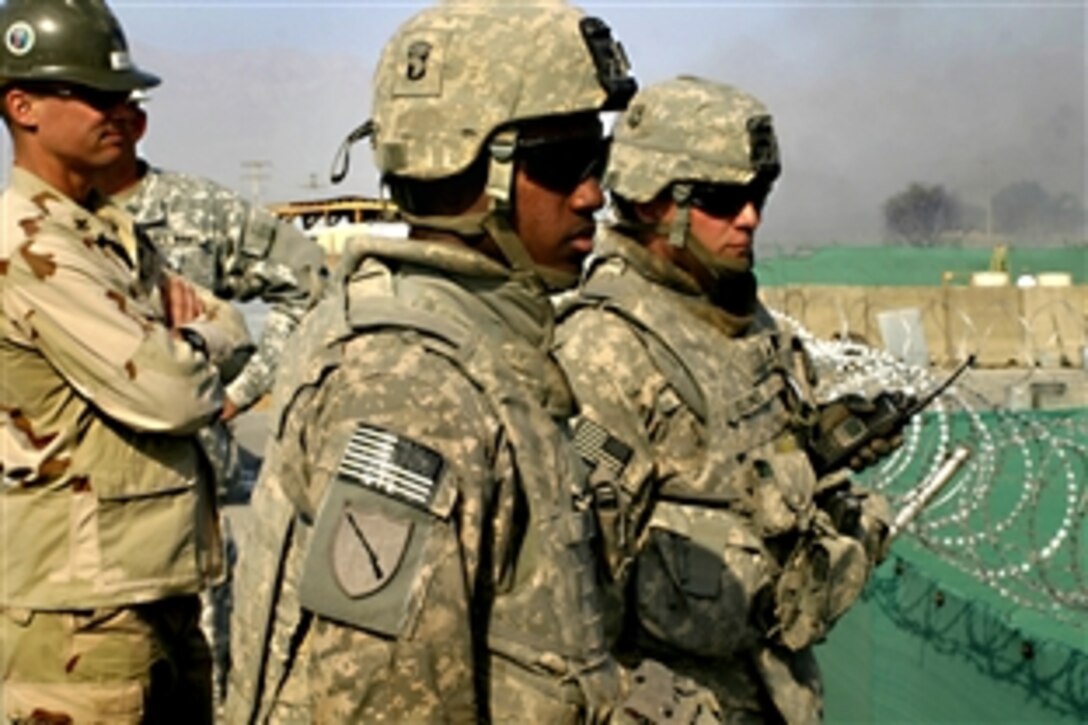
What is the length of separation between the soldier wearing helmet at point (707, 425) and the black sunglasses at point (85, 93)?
1080mm

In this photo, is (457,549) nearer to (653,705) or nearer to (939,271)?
(653,705)

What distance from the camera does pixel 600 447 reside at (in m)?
3.65

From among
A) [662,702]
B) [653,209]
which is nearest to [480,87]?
[662,702]

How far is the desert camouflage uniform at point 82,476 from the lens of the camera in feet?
→ 11.1

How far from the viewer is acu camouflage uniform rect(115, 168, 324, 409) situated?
16.4ft

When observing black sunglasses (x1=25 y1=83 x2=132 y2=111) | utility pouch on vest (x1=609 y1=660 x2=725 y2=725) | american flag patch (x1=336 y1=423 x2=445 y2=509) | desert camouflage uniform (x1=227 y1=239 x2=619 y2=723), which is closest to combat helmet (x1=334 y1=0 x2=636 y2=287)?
desert camouflage uniform (x1=227 y1=239 x2=619 y2=723)

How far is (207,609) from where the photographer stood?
514cm

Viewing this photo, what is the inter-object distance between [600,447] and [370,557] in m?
1.62

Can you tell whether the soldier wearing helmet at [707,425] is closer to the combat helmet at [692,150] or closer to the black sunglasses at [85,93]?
the combat helmet at [692,150]

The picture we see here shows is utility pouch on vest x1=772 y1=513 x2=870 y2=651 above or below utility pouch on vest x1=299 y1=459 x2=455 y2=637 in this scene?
below

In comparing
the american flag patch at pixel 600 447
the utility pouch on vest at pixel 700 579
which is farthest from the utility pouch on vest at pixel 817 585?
the american flag patch at pixel 600 447

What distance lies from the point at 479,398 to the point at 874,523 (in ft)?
7.96

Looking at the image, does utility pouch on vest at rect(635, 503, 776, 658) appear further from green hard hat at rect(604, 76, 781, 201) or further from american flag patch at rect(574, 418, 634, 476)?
green hard hat at rect(604, 76, 781, 201)

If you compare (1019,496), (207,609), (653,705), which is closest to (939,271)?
(1019,496)
